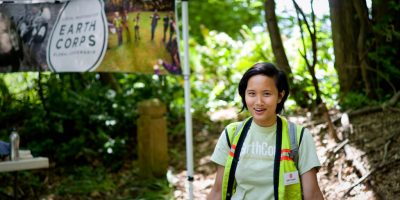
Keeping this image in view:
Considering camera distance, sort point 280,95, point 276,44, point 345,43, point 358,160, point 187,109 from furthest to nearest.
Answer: point 345,43 → point 276,44 → point 358,160 → point 187,109 → point 280,95

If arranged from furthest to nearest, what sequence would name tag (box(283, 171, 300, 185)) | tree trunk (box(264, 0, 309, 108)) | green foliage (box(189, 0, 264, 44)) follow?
green foliage (box(189, 0, 264, 44)) < tree trunk (box(264, 0, 309, 108)) < name tag (box(283, 171, 300, 185))

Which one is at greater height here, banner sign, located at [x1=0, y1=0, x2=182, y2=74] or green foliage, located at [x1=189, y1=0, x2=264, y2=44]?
green foliage, located at [x1=189, y1=0, x2=264, y2=44]

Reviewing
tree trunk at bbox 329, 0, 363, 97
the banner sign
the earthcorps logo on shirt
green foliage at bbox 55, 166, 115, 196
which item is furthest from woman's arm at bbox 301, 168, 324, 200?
green foliage at bbox 55, 166, 115, 196

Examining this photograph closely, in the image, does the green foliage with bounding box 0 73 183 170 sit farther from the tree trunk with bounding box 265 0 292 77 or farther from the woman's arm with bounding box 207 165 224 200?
the woman's arm with bounding box 207 165 224 200

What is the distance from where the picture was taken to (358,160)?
4.82 m

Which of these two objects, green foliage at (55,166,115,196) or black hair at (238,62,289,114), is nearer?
black hair at (238,62,289,114)

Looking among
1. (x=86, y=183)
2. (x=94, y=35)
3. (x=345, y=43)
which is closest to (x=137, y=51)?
(x=94, y=35)

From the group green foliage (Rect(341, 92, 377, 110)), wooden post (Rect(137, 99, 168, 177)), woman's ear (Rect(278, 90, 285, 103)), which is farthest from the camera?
wooden post (Rect(137, 99, 168, 177))

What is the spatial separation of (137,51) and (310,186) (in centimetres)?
216

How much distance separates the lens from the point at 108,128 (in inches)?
287

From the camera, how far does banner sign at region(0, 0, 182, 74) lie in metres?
4.18

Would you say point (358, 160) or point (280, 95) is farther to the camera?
point (358, 160)

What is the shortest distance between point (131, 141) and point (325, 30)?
2927 mm

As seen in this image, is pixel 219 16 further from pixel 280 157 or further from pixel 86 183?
pixel 280 157
